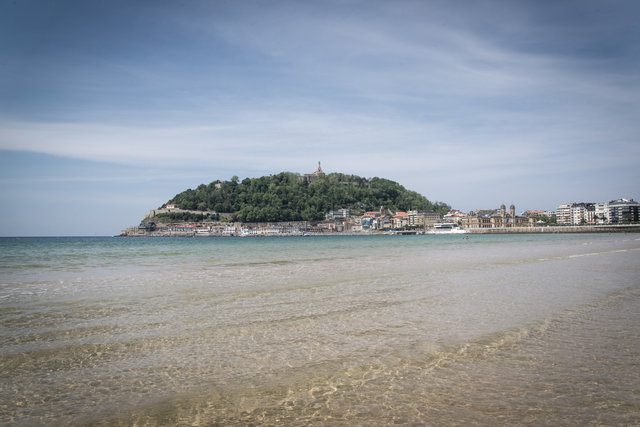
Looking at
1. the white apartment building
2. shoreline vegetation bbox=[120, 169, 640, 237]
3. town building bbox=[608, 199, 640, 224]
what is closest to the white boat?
shoreline vegetation bbox=[120, 169, 640, 237]

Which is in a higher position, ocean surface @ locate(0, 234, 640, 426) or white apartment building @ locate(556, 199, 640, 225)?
white apartment building @ locate(556, 199, 640, 225)

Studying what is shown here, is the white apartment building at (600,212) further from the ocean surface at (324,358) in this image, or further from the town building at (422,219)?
the ocean surface at (324,358)

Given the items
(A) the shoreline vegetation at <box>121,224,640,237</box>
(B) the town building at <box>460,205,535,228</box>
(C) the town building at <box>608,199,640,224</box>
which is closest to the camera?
(A) the shoreline vegetation at <box>121,224,640,237</box>

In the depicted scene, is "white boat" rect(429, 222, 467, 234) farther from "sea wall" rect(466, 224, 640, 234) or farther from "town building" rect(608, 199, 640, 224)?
"town building" rect(608, 199, 640, 224)

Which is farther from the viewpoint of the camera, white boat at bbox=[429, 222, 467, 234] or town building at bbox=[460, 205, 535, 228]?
town building at bbox=[460, 205, 535, 228]

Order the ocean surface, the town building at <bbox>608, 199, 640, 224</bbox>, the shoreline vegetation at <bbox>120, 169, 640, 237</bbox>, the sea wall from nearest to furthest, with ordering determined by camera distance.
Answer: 1. the ocean surface
2. the sea wall
3. the town building at <bbox>608, 199, 640, 224</bbox>
4. the shoreline vegetation at <bbox>120, 169, 640, 237</bbox>

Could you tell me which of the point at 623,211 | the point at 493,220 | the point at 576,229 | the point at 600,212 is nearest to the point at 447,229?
the point at 493,220

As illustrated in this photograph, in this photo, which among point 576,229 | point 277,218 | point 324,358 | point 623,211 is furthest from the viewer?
point 277,218

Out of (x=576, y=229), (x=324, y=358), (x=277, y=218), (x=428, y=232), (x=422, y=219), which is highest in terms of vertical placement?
(x=277, y=218)

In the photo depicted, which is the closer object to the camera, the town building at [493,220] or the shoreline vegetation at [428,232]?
the shoreline vegetation at [428,232]

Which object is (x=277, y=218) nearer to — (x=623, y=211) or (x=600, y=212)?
(x=623, y=211)

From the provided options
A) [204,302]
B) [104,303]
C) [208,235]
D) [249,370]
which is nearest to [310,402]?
[249,370]

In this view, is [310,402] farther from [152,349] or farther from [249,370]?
[152,349]

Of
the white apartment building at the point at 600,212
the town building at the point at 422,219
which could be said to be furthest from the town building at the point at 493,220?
the white apartment building at the point at 600,212
